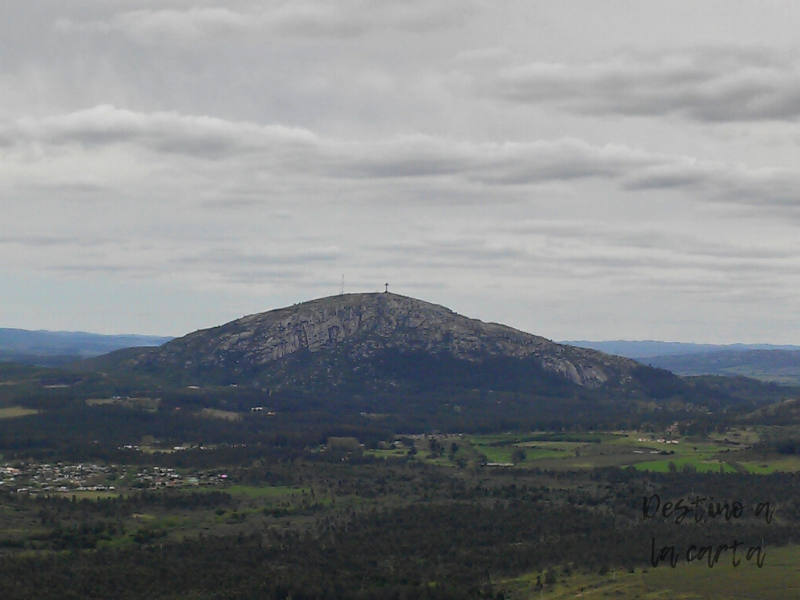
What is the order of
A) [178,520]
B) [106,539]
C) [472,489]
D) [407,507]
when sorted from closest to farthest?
1. [106,539]
2. [178,520]
3. [407,507]
4. [472,489]

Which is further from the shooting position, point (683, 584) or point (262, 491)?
point (262, 491)

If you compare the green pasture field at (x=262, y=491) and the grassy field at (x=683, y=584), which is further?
the green pasture field at (x=262, y=491)

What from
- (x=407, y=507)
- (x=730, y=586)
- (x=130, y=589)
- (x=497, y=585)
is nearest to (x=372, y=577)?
(x=497, y=585)

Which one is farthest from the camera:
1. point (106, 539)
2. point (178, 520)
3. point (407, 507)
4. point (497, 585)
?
point (407, 507)

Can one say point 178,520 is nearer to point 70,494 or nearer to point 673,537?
point 70,494

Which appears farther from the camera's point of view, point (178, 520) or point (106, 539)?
point (178, 520)

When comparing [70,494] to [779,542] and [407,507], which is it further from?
[779,542]

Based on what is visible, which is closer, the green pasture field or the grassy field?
the grassy field
